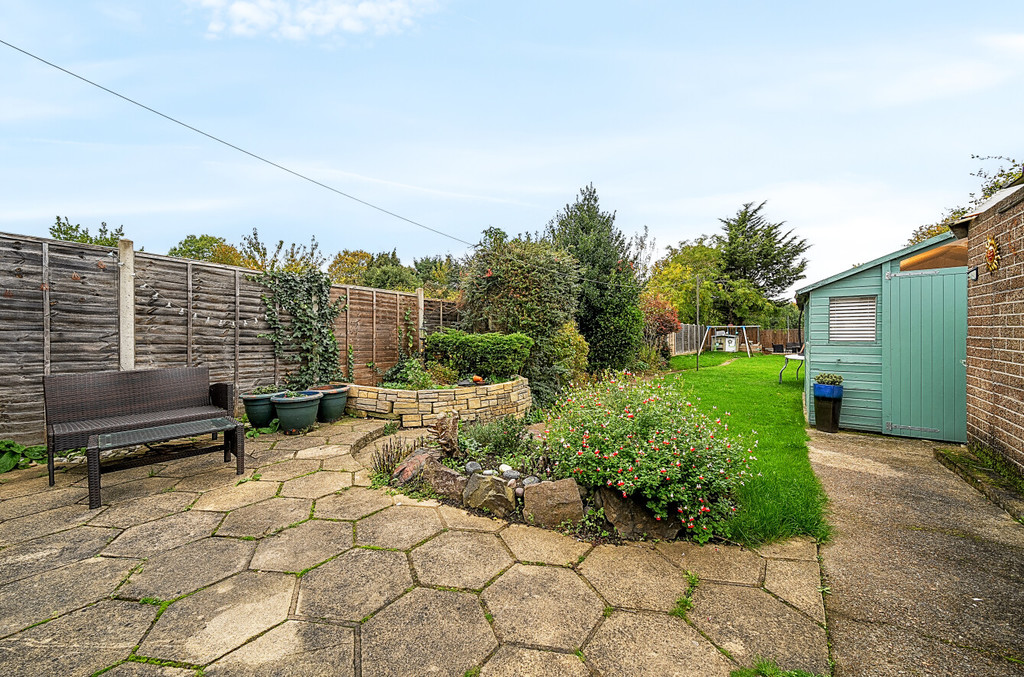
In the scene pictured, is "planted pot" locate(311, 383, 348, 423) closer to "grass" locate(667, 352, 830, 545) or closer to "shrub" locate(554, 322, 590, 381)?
"grass" locate(667, 352, 830, 545)

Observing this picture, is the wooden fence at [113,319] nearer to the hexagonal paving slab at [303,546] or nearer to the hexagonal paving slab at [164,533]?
the hexagonal paving slab at [164,533]

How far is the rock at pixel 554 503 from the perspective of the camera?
267 cm

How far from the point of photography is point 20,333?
3.73 metres

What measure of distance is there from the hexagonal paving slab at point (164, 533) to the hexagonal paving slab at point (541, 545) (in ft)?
6.20

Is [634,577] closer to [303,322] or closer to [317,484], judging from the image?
[317,484]

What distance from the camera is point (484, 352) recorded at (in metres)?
7.06

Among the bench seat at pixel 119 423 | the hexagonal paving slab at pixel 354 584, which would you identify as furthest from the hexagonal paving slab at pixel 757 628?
the bench seat at pixel 119 423

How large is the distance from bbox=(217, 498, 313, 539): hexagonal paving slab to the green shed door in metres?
6.69

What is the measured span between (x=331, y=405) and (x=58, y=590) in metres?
3.62

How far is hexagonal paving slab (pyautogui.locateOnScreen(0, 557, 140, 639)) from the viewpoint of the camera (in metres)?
1.79

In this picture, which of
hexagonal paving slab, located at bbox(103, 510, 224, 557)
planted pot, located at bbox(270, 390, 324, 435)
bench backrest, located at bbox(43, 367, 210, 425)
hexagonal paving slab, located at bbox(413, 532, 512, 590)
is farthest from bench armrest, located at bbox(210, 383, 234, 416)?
hexagonal paving slab, located at bbox(413, 532, 512, 590)

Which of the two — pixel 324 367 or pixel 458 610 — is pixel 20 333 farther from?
pixel 458 610

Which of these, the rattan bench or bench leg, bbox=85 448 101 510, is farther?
the rattan bench

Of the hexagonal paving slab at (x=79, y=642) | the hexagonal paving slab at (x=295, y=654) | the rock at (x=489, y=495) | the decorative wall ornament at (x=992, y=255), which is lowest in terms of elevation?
the hexagonal paving slab at (x=79, y=642)
